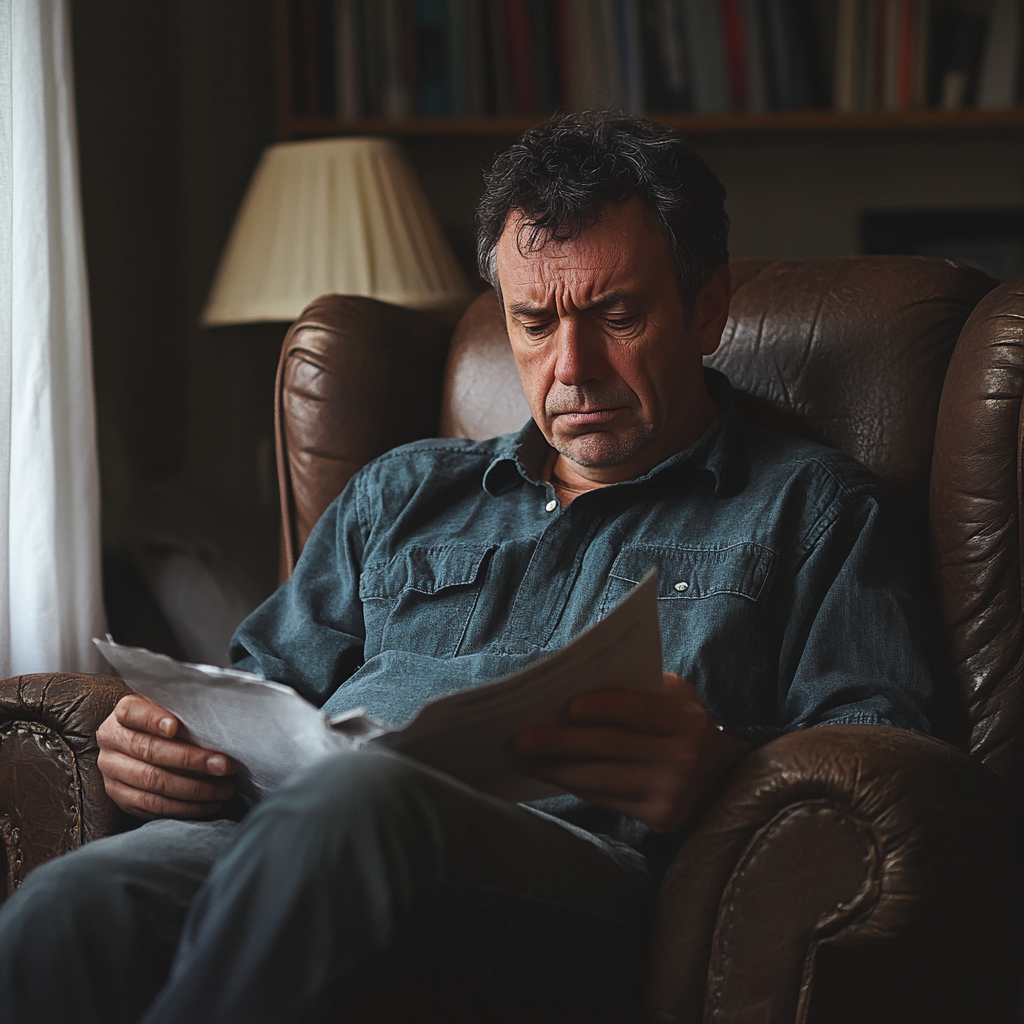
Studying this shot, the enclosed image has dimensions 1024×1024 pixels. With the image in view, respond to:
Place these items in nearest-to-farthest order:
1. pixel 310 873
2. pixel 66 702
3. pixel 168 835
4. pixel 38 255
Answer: pixel 310 873 < pixel 168 835 < pixel 66 702 < pixel 38 255

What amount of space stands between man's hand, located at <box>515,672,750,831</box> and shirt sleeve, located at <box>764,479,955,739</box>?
0.21 m

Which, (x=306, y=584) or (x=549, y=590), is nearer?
(x=549, y=590)

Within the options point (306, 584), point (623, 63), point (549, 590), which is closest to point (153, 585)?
point (306, 584)

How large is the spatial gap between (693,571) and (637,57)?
5.09 ft

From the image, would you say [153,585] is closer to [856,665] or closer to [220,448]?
[220,448]

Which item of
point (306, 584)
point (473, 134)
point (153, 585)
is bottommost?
point (153, 585)

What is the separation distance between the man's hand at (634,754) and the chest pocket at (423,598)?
0.34 meters

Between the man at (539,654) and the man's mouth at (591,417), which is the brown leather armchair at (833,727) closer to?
the man at (539,654)

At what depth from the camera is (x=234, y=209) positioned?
2.47 metres

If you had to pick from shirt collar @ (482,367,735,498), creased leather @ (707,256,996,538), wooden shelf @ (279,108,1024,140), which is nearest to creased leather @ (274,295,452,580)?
shirt collar @ (482,367,735,498)

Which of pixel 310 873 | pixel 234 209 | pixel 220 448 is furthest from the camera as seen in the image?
pixel 234 209

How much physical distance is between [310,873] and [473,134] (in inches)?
77.7

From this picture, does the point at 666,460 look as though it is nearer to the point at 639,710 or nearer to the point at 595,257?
the point at 595,257

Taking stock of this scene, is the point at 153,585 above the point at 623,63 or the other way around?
the other way around
